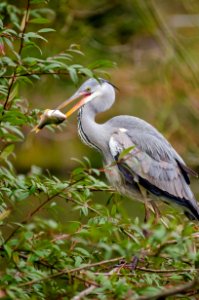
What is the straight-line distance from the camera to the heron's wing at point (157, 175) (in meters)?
4.43

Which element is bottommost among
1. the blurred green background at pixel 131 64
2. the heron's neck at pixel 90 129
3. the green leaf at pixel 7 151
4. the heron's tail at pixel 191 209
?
the blurred green background at pixel 131 64

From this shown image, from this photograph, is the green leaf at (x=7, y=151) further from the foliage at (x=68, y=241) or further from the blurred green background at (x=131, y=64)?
the blurred green background at (x=131, y=64)

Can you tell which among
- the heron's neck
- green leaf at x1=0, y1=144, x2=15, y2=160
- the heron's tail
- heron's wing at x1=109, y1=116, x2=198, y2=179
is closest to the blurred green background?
the heron's neck

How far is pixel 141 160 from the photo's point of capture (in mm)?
4469

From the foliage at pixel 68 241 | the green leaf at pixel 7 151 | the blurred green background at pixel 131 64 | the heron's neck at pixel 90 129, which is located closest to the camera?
the foliage at pixel 68 241

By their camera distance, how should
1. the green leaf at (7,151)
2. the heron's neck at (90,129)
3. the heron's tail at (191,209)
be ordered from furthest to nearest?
the heron's neck at (90,129)
the heron's tail at (191,209)
the green leaf at (7,151)

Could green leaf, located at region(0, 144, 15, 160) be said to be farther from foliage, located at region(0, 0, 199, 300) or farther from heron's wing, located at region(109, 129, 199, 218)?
heron's wing, located at region(109, 129, 199, 218)

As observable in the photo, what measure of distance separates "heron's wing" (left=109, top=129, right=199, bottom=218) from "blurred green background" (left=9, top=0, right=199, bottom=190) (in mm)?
1877

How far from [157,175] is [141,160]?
138mm

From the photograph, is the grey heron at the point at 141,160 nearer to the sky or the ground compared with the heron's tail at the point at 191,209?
nearer to the sky

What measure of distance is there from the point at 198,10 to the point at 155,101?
201 centimetres

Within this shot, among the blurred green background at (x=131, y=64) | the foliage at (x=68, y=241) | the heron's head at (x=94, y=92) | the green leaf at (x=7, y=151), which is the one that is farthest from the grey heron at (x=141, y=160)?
the blurred green background at (x=131, y=64)

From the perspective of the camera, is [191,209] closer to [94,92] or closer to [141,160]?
[141,160]

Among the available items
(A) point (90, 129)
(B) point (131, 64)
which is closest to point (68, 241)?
(A) point (90, 129)
